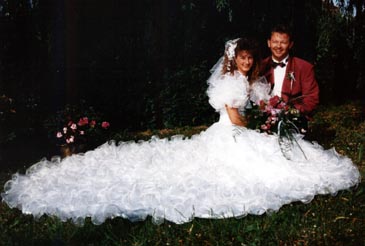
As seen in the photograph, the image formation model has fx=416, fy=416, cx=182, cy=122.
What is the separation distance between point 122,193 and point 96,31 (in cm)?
510

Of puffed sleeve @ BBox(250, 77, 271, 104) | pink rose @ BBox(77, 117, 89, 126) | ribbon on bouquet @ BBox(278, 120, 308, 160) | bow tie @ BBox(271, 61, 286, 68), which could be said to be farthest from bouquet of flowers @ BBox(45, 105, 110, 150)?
ribbon on bouquet @ BBox(278, 120, 308, 160)

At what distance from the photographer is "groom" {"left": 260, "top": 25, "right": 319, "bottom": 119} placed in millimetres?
5121

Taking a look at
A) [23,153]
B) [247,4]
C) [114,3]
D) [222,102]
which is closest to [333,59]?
[247,4]

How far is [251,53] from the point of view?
4387mm

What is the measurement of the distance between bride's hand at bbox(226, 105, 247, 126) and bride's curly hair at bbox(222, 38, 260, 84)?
0.39 metres

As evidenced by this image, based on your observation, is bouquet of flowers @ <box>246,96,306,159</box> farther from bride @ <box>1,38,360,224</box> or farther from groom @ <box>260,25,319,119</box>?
groom @ <box>260,25,319,119</box>

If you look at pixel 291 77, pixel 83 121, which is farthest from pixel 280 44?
pixel 83 121

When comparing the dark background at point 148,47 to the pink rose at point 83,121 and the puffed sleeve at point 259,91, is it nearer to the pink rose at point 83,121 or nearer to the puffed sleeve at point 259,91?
the pink rose at point 83,121

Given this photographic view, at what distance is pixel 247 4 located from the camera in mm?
8539

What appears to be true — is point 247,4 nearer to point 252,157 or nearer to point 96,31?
point 96,31

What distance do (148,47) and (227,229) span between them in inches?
231

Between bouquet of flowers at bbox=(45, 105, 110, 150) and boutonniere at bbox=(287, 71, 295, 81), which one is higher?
boutonniere at bbox=(287, 71, 295, 81)

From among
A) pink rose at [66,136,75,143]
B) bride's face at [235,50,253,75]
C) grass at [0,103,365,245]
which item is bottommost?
grass at [0,103,365,245]

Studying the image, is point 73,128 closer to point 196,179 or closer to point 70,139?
point 70,139
